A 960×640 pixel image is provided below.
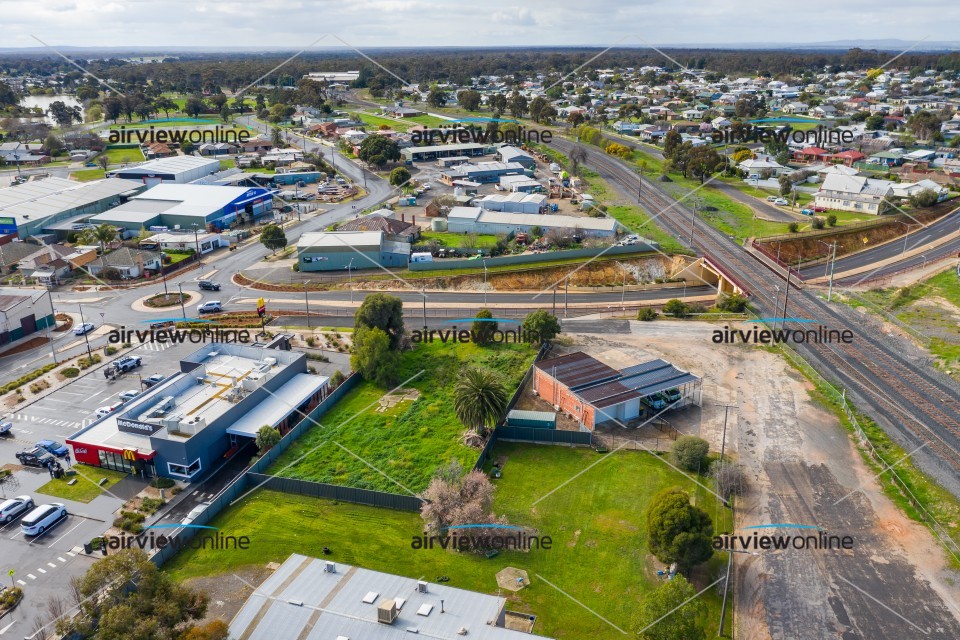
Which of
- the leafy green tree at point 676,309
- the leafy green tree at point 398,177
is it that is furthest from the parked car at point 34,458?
the leafy green tree at point 398,177

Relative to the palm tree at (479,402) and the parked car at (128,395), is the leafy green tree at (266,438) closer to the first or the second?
the palm tree at (479,402)

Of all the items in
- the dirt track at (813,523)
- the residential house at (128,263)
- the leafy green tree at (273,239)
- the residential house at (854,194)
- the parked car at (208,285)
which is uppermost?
the residential house at (854,194)

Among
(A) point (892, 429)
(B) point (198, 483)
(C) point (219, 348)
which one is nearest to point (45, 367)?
(C) point (219, 348)

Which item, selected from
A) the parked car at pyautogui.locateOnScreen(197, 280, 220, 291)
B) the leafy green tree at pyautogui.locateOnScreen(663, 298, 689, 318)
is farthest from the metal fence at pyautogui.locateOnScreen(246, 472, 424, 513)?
the parked car at pyautogui.locateOnScreen(197, 280, 220, 291)

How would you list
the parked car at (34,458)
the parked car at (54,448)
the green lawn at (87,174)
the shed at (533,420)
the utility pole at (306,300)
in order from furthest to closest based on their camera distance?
the green lawn at (87,174), the utility pole at (306,300), the shed at (533,420), the parked car at (54,448), the parked car at (34,458)

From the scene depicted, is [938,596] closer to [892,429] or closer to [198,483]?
[892,429]

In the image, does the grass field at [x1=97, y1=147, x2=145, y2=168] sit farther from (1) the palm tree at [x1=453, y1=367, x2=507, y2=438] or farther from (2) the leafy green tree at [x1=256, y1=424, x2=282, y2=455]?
(1) the palm tree at [x1=453, y1=367, x2=507, y2=438]
